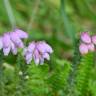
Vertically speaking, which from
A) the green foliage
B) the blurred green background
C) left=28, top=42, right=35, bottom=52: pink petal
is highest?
the blurred green background

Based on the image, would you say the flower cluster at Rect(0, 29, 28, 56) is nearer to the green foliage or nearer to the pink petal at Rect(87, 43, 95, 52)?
the pink petal at Rect(87, 43, 95, 52)

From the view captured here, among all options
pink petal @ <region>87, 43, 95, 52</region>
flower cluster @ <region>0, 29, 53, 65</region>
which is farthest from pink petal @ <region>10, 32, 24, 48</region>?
pink petal @ <region>87, 43, 95, 52</region>

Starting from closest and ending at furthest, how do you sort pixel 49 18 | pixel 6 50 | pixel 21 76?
pixel 6 50
pixel 21 76
pixel 49 18

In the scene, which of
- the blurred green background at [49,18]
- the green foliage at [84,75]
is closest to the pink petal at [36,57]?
the green foliage at [84,75]

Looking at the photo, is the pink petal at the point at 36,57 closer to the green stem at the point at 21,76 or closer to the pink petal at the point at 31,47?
the pink petal at the point at 31,47

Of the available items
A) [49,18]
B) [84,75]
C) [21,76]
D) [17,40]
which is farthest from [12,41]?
[49,18]

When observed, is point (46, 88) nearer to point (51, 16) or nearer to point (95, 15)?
point (95, 15)

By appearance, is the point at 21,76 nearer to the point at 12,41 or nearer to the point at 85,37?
the point at 12,41
